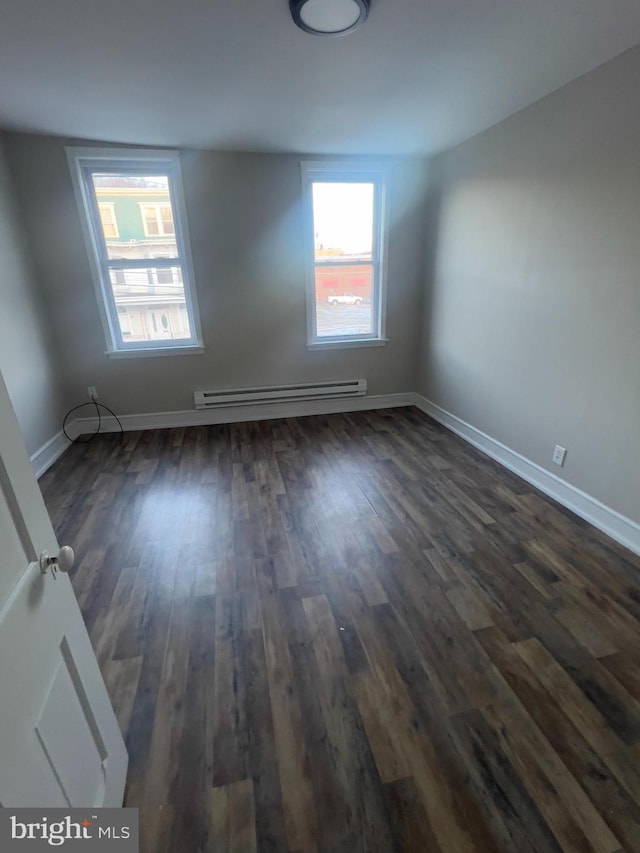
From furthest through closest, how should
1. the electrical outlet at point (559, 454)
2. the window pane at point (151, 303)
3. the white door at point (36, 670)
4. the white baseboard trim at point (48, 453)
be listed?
the window pane at point (151, 303) < the white baseboard trim at point (48, 453) < the electrical outlet at point (559, 454) < the white door at point (36, 670)

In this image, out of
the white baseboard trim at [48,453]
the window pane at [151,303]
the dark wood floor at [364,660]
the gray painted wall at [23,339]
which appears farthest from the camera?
the window pane at [151,303]

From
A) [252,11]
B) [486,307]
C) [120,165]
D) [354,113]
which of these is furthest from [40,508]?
[120,165]

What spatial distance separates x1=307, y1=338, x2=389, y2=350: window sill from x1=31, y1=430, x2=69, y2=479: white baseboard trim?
242cm

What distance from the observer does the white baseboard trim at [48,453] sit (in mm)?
3088

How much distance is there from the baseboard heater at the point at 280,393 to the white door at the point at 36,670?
3.06 meters

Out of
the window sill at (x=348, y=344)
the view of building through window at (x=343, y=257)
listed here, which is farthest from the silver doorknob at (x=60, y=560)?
the view of building through window at (x=343, y=257)

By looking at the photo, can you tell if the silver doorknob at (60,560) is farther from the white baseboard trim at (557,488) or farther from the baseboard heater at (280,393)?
the baseboard heater at (280,393)

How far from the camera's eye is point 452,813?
3.71 feet

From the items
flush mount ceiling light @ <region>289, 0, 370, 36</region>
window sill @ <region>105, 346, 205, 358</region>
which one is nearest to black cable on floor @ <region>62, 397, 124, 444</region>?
window sill @ <region>105, 346, 205, 358</region>

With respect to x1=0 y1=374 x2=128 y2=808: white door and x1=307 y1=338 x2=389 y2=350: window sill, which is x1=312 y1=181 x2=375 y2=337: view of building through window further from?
x1=0 y1=374 x2=128 y2=808: white door

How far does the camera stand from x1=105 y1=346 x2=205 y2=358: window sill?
3.65 m

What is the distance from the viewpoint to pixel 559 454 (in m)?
2.58

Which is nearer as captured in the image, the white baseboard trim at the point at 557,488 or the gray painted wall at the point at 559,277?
the gray painted wall at the point at 559,277

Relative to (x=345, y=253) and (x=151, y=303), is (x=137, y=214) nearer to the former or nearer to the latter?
(x=151, y=303)
